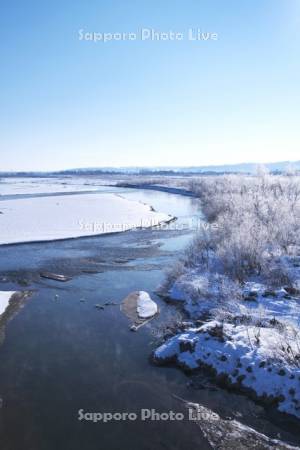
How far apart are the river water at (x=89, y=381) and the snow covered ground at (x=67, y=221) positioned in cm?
1155

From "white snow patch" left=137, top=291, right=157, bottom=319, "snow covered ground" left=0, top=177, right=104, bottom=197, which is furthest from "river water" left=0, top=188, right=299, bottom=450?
A: "snow covered ground" left=0, top=177, right=104, bottom=197

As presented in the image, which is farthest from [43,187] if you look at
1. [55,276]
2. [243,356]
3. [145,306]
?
[243,356]

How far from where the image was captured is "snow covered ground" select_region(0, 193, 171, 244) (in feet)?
101

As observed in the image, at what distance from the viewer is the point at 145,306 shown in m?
15.9

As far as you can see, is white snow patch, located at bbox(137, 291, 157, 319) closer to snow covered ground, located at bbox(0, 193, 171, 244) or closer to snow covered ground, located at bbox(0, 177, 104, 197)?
snow covered ground, located at bbox(0, 193, 171, 244)

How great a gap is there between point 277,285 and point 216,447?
10.4 metres

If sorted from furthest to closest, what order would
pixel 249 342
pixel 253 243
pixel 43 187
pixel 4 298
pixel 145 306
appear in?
1. pixel 43 187
2. pixel 253 243
3. pixel 4 298
4. pixel 145 306
5. pixel 249 342

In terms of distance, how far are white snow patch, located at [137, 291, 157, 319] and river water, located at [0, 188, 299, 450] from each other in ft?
1.74

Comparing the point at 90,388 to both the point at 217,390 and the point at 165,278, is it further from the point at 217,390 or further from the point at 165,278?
the point at 165,278

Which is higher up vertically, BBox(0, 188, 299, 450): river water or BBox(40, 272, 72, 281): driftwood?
BBox(40, 272, 72, 281): driftwood

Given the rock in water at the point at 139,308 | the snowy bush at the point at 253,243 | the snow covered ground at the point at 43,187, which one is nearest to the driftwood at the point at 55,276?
the rock in water at the point at 139,308

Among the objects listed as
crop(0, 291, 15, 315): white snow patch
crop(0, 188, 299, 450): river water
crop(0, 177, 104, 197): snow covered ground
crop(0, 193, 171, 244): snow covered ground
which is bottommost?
crop(0, 188, 299, 450): river water

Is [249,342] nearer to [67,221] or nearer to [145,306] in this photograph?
[145,306]

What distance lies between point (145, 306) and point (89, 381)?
557 centimetres
